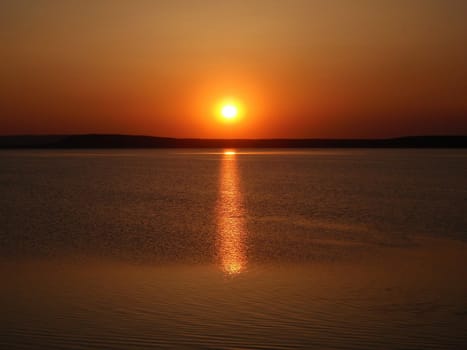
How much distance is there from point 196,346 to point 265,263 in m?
7.20

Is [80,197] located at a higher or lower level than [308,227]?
higher

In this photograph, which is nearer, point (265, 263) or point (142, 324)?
point (142, 324)

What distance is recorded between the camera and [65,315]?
9.41 metres

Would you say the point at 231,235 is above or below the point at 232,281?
above

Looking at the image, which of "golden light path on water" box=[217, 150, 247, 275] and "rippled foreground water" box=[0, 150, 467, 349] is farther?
"golden light path on water" box=[217, 150, 247, 275]

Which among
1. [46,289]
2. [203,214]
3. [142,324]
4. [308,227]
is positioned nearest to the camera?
[142,324]

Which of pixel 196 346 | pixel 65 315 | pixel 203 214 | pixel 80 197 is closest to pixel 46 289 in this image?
pixel 65 315

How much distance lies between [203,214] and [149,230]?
7.41 m

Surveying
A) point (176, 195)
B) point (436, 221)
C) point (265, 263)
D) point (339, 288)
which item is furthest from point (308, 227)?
point (176, 195)

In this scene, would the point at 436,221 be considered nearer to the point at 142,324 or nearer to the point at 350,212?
the point at 350,212

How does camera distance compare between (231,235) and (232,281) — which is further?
(231,235)

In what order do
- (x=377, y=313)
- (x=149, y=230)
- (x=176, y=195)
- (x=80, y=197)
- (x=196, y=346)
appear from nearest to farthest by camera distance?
(x=196, y=346) → (x=377, y=313) → (x=149, y=230) → (x=80, y=197) → (x=176, y=195)

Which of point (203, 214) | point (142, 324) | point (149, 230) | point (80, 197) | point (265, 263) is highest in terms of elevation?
point (80, 197)

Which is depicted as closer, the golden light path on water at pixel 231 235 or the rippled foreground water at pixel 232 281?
the rippled foreground water at pixel 232 281
